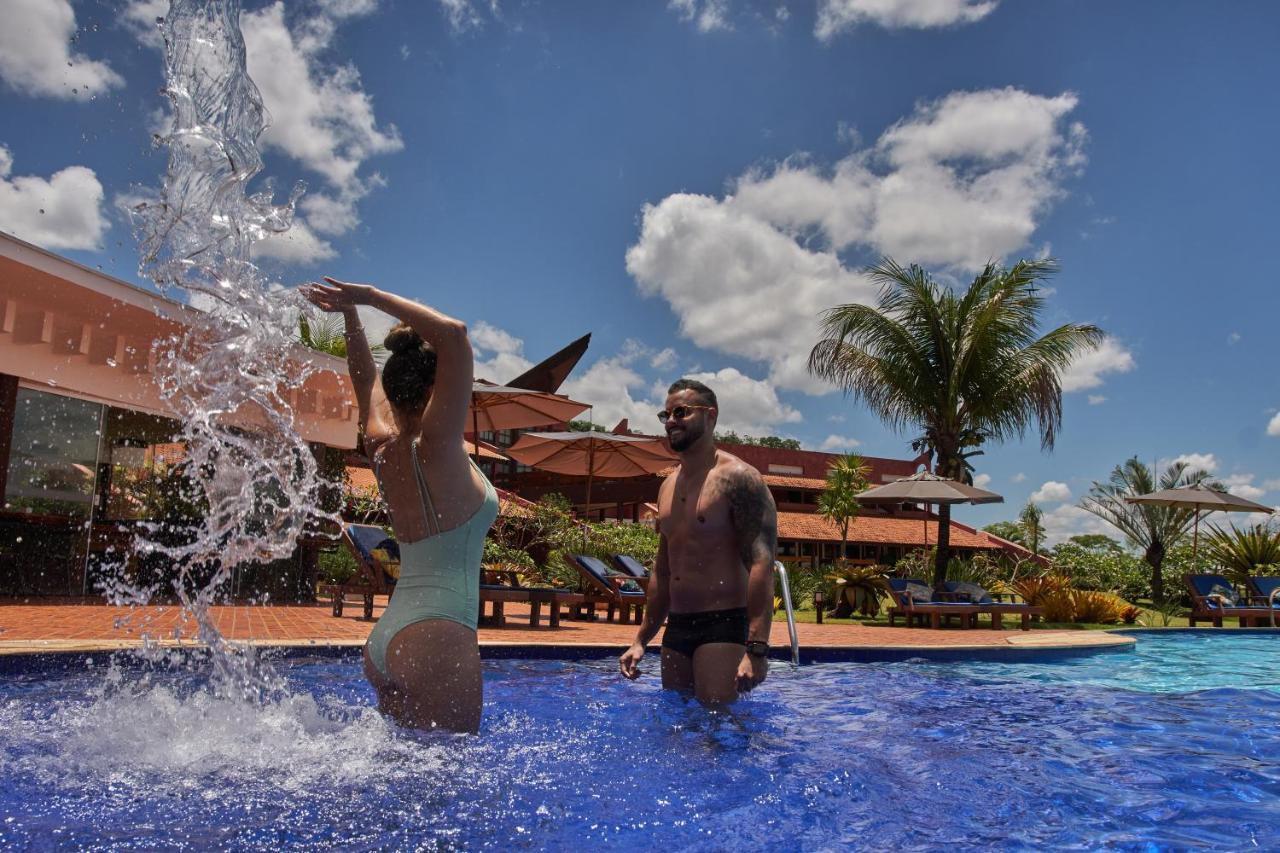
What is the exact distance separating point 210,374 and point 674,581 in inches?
94.7

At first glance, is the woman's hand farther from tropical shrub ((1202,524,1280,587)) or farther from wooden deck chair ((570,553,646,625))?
tropical shrub ((1202,524,1280,587))

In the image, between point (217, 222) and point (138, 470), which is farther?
point (138, 470)

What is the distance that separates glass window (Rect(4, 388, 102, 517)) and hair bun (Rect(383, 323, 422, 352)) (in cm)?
1030

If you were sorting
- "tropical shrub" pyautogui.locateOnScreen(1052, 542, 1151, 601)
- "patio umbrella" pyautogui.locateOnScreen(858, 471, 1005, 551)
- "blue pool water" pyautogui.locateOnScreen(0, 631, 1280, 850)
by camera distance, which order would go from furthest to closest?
"tropical shrub" pyautogui.locateOnScreen(1052, 542, 1151, 601)
"patio umbrella" pyautogui.locateOnScreen(858, 471, 1005, 551)
"blue pool water" pyautogui.locateOnScreen(0, 631, 1280, 850)

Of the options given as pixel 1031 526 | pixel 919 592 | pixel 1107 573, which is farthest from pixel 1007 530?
pixel 919 592

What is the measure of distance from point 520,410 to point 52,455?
618 centimetres

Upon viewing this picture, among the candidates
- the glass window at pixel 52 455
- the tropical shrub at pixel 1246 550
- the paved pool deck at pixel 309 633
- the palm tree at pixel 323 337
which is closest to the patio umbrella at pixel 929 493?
the paved pool deck at pixel 309 633

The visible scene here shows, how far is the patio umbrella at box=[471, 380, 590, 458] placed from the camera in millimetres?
12102

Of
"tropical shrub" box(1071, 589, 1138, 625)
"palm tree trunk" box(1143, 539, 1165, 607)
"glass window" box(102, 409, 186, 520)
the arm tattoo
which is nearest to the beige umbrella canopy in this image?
"glass window" box(102, 409, 186, 520)

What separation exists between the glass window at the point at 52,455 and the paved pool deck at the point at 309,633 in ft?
6.83

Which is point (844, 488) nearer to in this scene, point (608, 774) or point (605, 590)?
point (605, 590)

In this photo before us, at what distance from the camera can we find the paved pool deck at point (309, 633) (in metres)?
5.95

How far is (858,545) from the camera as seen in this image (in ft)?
102

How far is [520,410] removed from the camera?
13.0 metres
